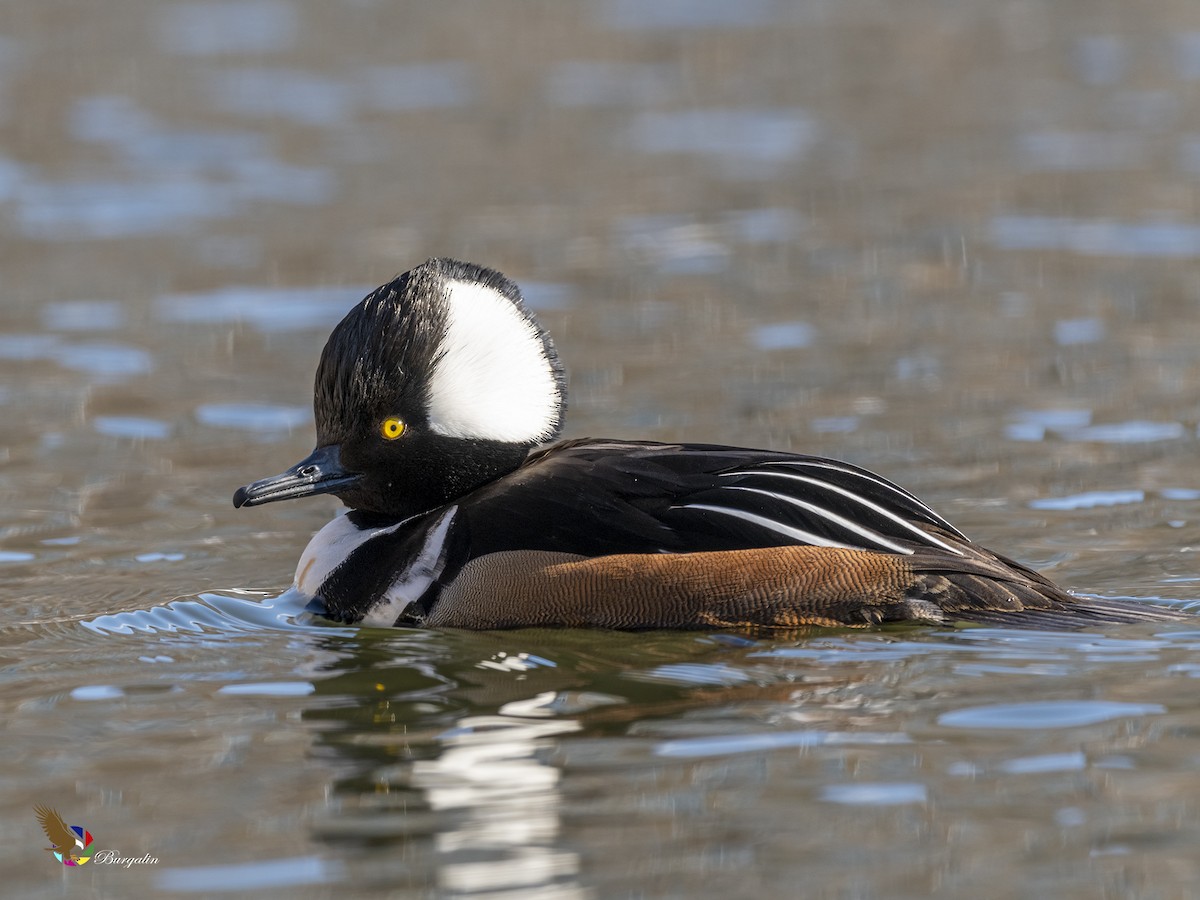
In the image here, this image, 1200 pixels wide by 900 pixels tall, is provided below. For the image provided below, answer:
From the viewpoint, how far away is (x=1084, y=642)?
6.05 m

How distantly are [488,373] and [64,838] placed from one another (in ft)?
7.64

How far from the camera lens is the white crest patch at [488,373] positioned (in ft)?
21.5

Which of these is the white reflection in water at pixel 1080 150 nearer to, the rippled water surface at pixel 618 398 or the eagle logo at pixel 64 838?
the rippled water surface at pixel 618 398

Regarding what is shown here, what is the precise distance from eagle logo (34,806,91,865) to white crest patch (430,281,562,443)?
2.12 metres

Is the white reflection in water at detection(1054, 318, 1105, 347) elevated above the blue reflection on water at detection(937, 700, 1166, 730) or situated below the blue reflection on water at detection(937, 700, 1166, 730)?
above

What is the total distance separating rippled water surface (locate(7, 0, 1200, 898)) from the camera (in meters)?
4.90

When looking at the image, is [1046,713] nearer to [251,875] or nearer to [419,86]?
[251,875]

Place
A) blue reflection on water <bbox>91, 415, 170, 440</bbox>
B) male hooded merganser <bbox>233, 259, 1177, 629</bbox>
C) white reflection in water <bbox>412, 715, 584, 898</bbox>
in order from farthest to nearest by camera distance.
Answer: blue reflection on water <bbox>91, 415, 170, 440</bbox> → male hooded merganser <bbox>233, 259, 1177, 629</bbox> → white reflection in water <bbox>412, 715, 584, 898</bbox>

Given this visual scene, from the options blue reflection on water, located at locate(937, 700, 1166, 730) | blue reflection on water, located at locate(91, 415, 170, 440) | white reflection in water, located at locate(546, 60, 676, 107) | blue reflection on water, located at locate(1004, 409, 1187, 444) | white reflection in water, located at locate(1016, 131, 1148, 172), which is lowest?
blue reflection on water, located at locate(937, 700, 1166, 730)

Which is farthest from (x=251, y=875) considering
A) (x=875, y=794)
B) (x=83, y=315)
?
(x=83, y=315)

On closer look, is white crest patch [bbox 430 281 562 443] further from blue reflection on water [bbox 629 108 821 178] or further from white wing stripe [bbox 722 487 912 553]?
blue reflection on water [bbox 629 108 821 178]

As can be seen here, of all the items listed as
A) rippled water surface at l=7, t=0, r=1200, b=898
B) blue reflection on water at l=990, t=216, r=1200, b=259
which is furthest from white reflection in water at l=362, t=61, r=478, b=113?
blue reflection on water at l=990, t=216, r=1200, b=259

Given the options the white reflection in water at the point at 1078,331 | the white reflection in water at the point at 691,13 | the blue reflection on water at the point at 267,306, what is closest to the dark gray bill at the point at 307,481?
the blue reflection on water at the point at 267,306

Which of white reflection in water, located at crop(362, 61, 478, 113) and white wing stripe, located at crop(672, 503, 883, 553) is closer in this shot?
white wing stripe, located at crop(672, 503, 883, 553)
